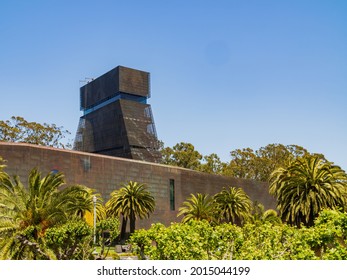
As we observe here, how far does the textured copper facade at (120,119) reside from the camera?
371ft

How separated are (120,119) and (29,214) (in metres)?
86.7

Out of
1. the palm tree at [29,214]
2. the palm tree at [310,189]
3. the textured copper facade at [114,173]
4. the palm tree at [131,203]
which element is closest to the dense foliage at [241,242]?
the palm tree at [29,214]

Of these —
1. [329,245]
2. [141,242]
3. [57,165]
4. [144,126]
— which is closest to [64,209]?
[141,242]

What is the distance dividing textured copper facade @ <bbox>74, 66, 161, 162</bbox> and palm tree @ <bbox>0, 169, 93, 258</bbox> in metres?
81.8

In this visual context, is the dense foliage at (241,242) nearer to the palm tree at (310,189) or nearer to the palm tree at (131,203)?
the palm tree at (310,189)

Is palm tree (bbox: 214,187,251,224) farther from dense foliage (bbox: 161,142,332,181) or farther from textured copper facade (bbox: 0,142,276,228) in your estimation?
dense foliage (bbox: 161,142,332,181)

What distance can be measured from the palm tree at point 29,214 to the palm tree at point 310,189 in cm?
2422

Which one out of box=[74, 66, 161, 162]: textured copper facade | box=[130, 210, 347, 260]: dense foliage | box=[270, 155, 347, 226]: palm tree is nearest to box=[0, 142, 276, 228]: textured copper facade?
box=[270, 155, 347, 226]: palm tree

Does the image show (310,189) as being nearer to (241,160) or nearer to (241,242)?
(241,242)

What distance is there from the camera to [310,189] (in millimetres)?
42594

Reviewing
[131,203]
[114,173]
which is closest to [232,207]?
[131,203]

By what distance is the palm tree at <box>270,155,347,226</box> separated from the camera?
4197 cm
